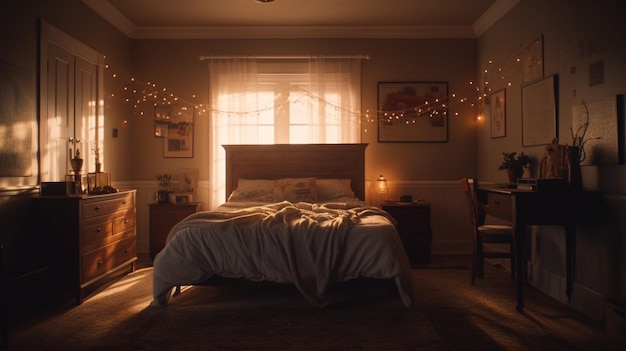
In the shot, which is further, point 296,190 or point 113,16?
point 113,16

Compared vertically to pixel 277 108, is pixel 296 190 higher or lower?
lower

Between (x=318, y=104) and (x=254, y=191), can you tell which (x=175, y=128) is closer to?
(x=254, y=191)

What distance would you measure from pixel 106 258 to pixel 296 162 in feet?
8.32

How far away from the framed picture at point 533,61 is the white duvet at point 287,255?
227 centimetres

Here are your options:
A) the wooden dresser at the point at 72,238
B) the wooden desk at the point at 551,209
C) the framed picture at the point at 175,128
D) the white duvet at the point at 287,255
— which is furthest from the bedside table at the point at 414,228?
the wooden dresser at the point at 72,238

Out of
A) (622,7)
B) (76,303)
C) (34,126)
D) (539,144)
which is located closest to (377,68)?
(539,144)

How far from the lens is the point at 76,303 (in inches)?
142

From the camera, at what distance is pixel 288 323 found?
3129mm

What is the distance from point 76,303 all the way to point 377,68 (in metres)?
4.47

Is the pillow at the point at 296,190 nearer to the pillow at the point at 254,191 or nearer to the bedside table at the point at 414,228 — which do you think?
the pillow at the point at 254,191

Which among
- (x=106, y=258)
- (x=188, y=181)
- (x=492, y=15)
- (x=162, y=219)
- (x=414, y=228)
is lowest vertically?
(x=106, y=258)

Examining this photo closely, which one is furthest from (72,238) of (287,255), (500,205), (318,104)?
(500,205)

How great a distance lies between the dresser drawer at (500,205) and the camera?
348cm

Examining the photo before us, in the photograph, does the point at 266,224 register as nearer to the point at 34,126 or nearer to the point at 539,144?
the point at 34,126
